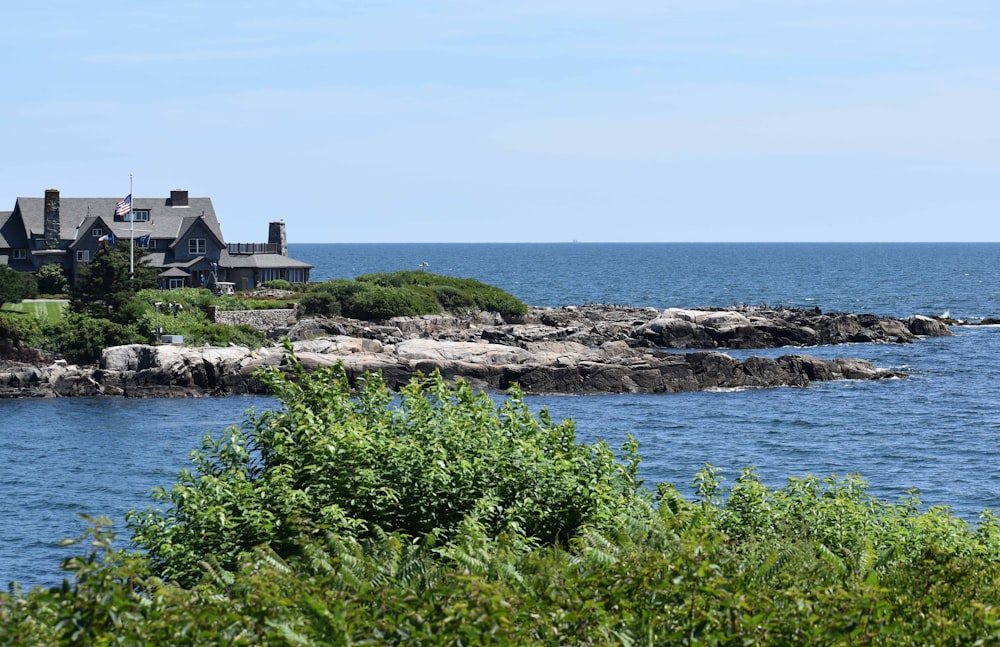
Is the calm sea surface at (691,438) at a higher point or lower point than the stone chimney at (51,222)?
lower

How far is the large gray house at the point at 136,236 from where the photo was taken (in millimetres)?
88312

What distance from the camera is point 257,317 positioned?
78.3 metres

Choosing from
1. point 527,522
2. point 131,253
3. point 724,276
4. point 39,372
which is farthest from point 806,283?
point 527,522

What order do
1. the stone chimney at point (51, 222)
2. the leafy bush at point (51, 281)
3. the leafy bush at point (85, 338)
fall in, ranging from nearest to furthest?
the leafy bush at point (85, 338) < the leafy bush at point (51, 281) < the stone chimney at point (51, 222)

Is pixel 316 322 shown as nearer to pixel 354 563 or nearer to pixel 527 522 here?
pixel 527 522

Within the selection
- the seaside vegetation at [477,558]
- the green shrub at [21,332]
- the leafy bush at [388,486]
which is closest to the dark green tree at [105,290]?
the green shrub at [21,332]

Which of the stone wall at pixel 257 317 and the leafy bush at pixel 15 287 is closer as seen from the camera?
the leafy bush at pixel 15 287

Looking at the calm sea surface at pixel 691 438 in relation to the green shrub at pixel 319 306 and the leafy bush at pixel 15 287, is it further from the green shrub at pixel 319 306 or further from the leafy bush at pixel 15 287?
the green shrub at pixel 319 306

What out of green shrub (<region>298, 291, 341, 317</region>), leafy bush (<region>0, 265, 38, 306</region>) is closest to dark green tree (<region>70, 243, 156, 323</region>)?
leafy bush (<region>0, 265, 38, 306</region>)

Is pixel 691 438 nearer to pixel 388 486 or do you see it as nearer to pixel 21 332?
pixel 388 486

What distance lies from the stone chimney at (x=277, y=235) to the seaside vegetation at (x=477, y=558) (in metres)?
77.0

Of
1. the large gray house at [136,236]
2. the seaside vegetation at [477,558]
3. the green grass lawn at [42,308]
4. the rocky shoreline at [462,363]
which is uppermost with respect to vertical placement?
the large gray house at [136,236]

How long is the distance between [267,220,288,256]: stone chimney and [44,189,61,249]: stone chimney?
17.8 metres

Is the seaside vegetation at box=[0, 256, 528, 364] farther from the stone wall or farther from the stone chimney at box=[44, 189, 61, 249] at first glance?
the stone chimney at box=[44, 189, 61, 249]
